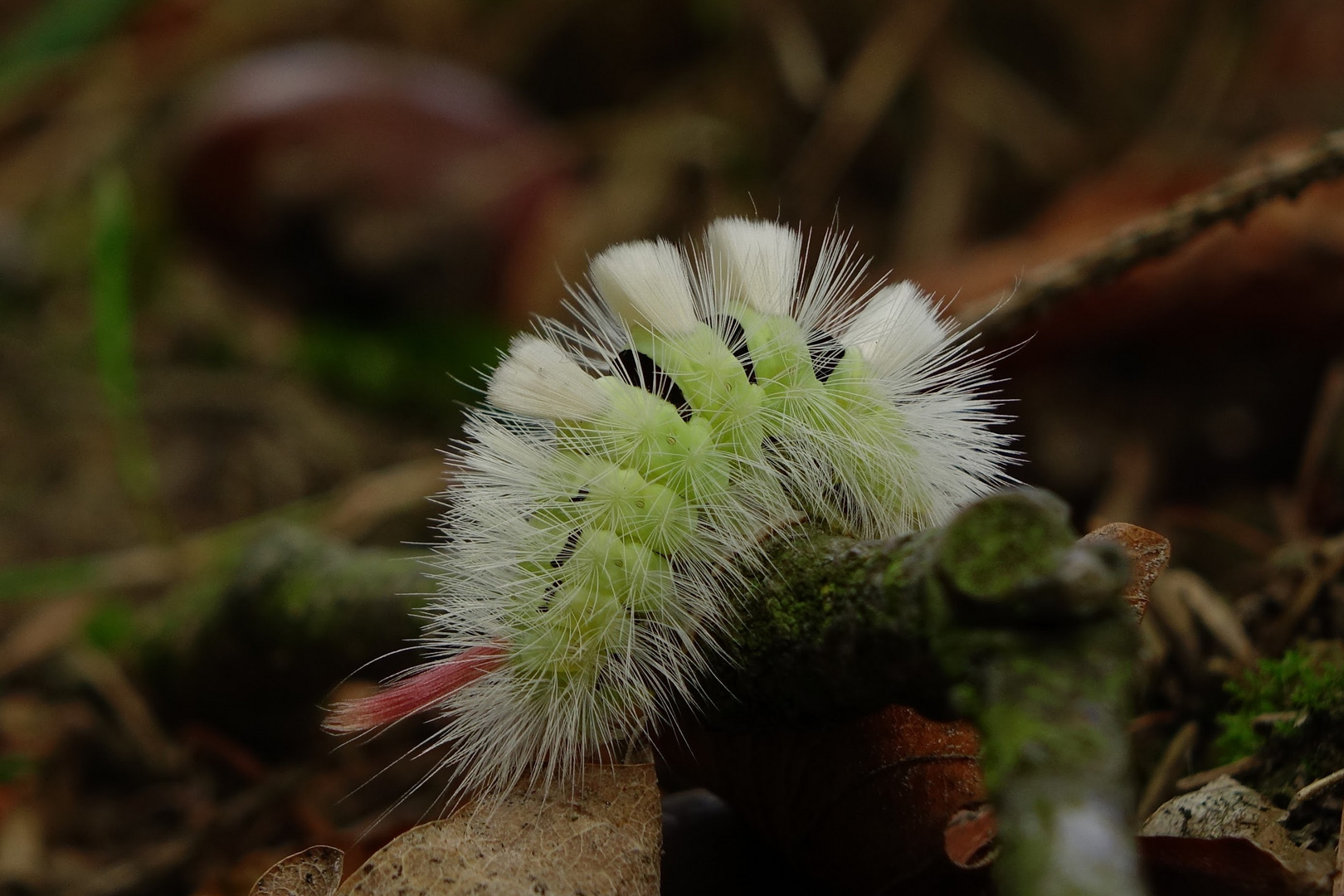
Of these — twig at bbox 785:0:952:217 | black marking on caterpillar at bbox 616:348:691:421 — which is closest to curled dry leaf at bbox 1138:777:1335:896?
black marking on caterpillar at bbox 616:348:691:421

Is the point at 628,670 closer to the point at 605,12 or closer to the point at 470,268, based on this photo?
the point at 470,268

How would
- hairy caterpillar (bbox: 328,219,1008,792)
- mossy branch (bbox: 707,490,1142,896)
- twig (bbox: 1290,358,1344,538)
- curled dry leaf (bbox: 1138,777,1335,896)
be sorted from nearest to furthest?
mossy branch (bbox: 707,490,1142,896), curled dry leaf (bbox: 1138,777,1335,896), hairy caterpillar (bbox: 328,219,1008,792), twig (bbox: 1290,358,1344,538)

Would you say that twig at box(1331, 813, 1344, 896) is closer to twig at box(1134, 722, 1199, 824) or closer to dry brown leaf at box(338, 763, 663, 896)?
twig at box(1134, 722, 1199, 824)

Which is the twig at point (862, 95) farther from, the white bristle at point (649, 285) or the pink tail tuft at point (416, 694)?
the pink tail tuft at point (416, 694)

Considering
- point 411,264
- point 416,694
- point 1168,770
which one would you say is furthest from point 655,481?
point 411,264

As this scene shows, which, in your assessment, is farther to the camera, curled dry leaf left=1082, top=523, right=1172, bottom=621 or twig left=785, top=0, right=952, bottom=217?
twig left=785, top=0, right=952, bottom=217

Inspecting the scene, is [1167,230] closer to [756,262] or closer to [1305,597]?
[1305,597]

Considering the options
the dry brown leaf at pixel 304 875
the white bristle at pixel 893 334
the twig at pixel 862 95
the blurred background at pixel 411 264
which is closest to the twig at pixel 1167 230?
the blurred background at pixel 411 264
